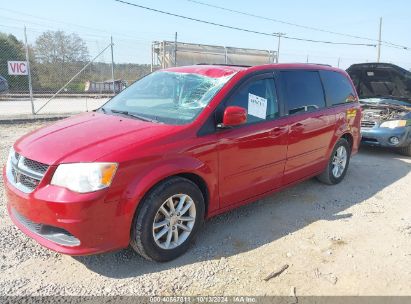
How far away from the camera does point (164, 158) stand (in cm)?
317

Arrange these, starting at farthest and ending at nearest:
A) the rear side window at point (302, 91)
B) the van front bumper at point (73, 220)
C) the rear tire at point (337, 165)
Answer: the rear tire at point (337, 165)
the rear side window at point (302, 91)
the van front bumper at point (73, 220)

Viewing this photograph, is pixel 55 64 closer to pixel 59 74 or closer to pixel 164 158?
pixel 59 74

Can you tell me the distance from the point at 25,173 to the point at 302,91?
335 cm

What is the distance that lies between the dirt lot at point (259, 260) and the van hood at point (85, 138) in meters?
0.97

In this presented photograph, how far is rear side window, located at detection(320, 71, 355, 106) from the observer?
5.36 meters

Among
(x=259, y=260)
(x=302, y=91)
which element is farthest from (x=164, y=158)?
(x=302, y=91)

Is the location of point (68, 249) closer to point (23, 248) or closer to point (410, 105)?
point (23, 248)

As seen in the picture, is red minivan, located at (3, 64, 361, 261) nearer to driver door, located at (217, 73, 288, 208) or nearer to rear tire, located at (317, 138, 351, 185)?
driver door, located at (217, 73, 288, 208)

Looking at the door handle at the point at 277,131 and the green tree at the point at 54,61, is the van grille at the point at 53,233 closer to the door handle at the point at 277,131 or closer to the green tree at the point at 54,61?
the door handle at the point at 277,131

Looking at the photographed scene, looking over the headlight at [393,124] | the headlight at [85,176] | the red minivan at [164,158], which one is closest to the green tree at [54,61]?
the headlight at [393,124]

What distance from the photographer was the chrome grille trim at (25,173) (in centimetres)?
298

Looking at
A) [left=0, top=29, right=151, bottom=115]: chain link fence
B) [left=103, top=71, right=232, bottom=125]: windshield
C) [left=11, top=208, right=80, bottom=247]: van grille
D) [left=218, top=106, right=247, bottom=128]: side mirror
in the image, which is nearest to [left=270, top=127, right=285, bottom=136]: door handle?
[left=218, top=106, right=247, bottom=128]: side mirror

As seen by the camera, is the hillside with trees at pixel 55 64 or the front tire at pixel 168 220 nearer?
the front tire at pixel 168 220

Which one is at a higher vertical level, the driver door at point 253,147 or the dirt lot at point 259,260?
the driver door at point 253,147
